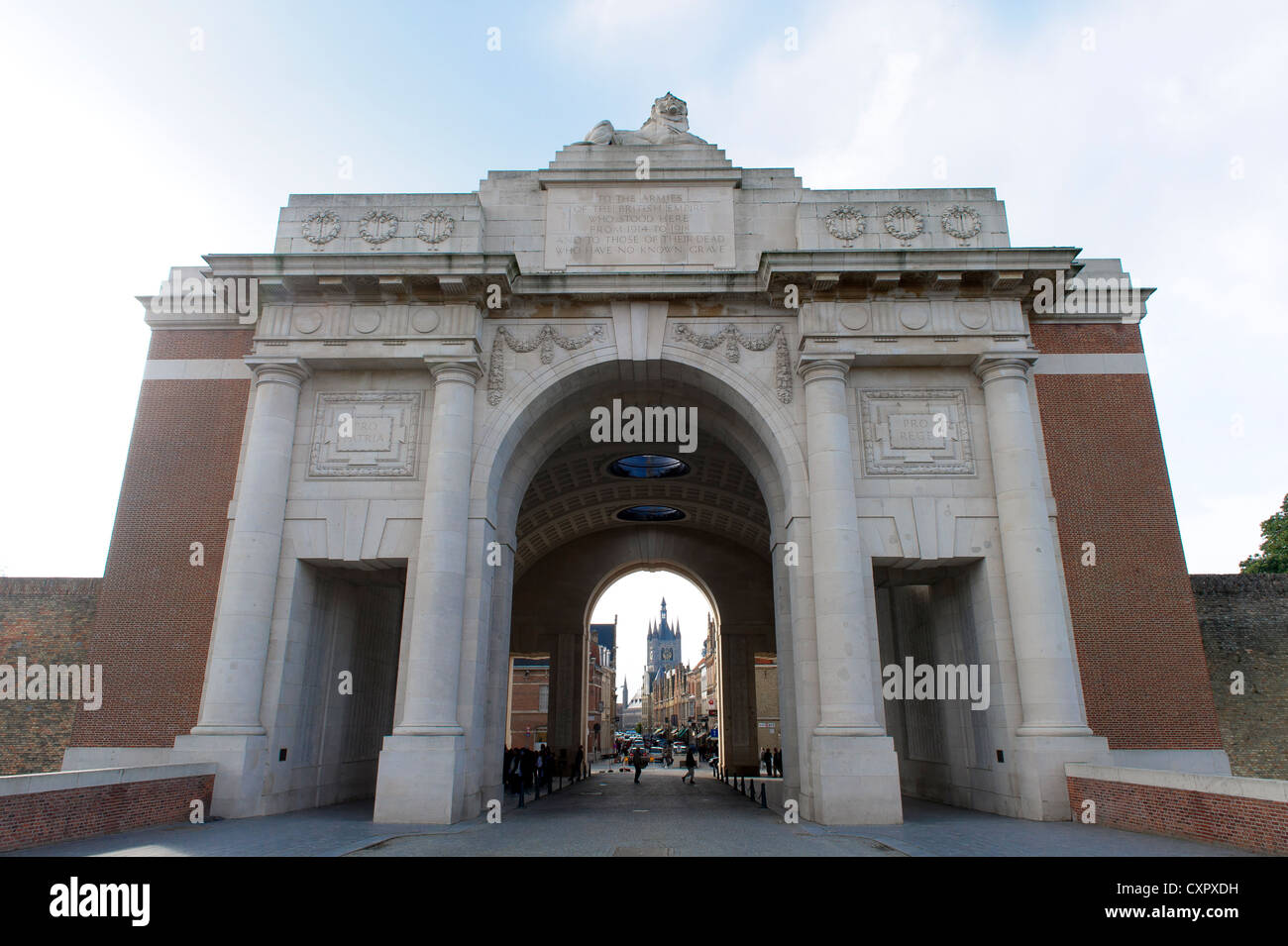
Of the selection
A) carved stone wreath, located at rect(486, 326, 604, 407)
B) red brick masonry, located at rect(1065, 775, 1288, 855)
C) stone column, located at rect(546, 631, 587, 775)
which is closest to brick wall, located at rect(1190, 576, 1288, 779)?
red brick masonry, located at rect(1065, 775, 1288, 855)

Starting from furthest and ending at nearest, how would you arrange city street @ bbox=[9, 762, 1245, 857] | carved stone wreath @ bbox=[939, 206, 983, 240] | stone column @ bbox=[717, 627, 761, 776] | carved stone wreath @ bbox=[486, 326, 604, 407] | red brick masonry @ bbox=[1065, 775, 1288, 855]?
stone column @ bbox=[717, 627, 761, 776]
carved stone wreath @ bbox=[939, 206, 983, 240]
carved stone wreath @ bbox=[486, 326, 604, 407]
city street @ bbox=[9, 762, 1245, 857]
red brick masonry @ bbox=[1065, 775, 1288, 855]

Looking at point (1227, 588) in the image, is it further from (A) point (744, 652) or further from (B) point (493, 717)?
(B) point (493, 717)

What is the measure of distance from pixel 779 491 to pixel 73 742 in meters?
17.9

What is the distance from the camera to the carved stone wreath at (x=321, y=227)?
19.9m

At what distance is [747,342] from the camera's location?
19484 mm

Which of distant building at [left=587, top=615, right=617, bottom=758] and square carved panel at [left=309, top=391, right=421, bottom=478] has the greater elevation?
square carved panel at [left=309, top=391, right=421, bottom=478]

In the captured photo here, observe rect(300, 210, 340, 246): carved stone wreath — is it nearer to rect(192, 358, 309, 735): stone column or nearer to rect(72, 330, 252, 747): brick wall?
rect(72, 330, 252, 747): brick wall

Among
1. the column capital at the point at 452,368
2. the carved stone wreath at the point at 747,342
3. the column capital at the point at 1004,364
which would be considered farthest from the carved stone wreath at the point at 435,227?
the column capital at the point at 1004,364

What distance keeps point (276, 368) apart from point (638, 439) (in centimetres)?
968

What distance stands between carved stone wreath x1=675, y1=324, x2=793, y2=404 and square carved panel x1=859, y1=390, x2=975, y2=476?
6.85 feet

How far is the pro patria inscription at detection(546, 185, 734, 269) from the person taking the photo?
20172 millimetres

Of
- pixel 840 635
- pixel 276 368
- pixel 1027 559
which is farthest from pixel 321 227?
pixel 1027 559

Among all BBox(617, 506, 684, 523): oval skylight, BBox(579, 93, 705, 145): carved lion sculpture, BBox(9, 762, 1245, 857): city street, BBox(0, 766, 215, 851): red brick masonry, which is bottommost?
BBox(9, 762, 1245, 857): city street

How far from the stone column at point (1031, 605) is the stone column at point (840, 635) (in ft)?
10.5
